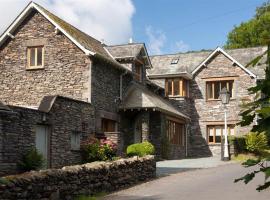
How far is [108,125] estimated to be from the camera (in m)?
27.1

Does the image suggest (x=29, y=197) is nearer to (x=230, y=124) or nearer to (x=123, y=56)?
(x=123, y=56)

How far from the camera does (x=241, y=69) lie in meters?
35.5

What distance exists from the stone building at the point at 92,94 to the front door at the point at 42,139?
0.13 feet

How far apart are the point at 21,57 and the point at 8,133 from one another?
9579 mm

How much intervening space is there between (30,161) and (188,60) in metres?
23.6

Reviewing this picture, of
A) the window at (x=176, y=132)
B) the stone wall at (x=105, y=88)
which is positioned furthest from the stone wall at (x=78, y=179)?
the window at (x=176, y=132)

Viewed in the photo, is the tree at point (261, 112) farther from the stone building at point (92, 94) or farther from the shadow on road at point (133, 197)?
the stone building at point (92, 94)

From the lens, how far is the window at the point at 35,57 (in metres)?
26.1

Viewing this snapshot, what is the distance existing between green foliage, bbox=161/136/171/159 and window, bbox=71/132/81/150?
828 centimetres

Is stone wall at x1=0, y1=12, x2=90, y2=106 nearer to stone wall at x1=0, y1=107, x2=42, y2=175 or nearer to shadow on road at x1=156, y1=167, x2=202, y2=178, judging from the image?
shadow on road at x1=156, y1=167, x2=202, y2=178

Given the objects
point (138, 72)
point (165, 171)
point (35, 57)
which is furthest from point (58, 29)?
point (165, 171)

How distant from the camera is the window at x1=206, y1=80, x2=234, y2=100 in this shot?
36.0 meters

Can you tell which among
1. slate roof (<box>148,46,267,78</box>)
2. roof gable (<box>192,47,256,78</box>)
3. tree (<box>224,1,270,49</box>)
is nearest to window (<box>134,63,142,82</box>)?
slate roof (<box>148,46,267,78</box>)

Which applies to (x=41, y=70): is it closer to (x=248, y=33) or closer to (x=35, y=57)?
(x=35, y=57)
